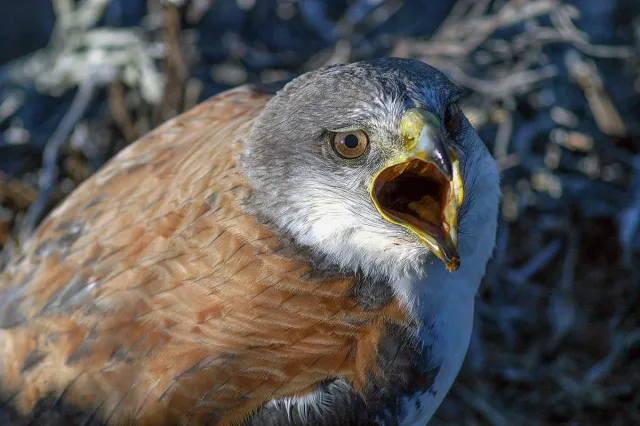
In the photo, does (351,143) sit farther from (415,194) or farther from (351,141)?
(415,194)

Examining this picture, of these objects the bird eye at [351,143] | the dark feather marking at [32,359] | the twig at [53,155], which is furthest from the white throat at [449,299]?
the twig at [53,155]

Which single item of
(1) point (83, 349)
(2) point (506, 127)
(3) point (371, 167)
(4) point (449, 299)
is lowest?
(2) point (506, 127)

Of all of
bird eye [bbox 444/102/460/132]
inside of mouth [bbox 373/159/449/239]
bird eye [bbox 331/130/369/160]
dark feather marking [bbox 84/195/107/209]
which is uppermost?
bird eye [bbox 331/130/369/160]

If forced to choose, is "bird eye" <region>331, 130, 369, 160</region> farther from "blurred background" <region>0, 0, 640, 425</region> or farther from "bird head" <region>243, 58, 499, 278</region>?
"blurred background" <region>0, 0, 640, 425</region>

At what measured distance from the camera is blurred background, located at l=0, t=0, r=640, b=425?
3.29m

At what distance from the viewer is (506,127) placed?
356 centimetres

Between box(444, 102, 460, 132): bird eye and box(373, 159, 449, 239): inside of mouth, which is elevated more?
box(444, 102, 460, 132): bird eye

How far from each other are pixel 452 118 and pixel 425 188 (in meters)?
0.20

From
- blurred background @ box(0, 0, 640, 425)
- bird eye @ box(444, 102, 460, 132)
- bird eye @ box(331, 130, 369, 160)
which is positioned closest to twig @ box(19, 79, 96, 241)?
blurred background @ box(0, 0, 640, 425)

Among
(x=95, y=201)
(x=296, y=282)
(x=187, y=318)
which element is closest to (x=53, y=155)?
(x=95, y=201)

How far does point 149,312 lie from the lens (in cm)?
215

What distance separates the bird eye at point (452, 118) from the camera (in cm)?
212

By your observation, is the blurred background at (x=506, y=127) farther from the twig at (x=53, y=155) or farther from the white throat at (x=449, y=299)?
the white throat at (x=449, y=299)

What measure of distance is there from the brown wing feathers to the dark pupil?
0.31 meters
